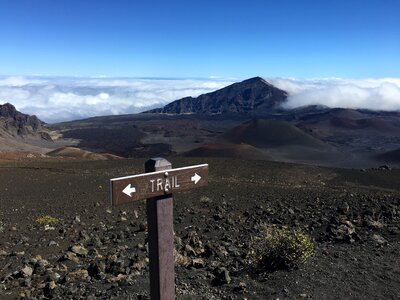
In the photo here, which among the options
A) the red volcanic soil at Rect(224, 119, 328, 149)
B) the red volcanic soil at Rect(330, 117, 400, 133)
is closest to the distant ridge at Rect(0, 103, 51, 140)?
the red volcanic soil at Rect(224, 119, 328, 149)

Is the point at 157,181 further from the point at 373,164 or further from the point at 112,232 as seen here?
the point at 373,164

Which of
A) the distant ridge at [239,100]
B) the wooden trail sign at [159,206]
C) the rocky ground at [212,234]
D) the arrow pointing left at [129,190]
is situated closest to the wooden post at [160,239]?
the wooden trail sign at [159,206]

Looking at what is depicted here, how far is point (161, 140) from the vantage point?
8512 cm

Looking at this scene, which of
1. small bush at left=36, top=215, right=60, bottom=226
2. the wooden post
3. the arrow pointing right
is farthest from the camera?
small bush at left=36, top=215, right=60, bottom=226

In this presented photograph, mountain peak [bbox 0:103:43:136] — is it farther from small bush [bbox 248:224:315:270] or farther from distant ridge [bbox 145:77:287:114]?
small bush [bbox 248:224:315:270]

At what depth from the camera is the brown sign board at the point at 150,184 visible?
343 cm

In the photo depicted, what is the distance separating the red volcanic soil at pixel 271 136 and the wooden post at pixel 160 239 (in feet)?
181

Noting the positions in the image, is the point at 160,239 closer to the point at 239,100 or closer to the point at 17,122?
the point at 17,122

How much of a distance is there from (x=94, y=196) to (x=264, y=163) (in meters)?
7.60

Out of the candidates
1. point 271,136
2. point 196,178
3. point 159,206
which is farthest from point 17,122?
point 159,206

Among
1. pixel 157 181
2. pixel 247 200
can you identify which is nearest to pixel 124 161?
pixel 247 200

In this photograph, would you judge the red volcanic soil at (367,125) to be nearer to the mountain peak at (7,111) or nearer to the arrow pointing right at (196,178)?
the mountain peak at (7,111)

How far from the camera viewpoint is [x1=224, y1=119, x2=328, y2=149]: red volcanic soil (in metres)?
59.2

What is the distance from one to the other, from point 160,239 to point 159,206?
0.25m
